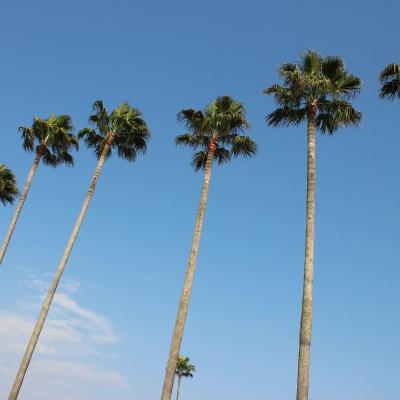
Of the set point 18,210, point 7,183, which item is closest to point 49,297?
Answer: point 18,210

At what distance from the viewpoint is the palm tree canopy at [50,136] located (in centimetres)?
3356

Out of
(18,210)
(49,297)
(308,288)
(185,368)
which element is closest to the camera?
(308,288)

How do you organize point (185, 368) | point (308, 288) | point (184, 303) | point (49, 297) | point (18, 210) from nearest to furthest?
point (308, 288) → point (184, 303) → point (49, 297) → point (18, 210) → point (185, 368)

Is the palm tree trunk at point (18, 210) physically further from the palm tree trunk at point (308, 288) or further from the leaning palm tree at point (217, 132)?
the palm tree trunk at point (308, 288)

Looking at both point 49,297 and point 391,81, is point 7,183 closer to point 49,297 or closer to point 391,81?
point 49,297

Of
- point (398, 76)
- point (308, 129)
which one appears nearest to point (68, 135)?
point (308, 129)

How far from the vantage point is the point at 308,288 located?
55.0 feet

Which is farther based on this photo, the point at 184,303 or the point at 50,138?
the point at 50,138

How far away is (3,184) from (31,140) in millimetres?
4433

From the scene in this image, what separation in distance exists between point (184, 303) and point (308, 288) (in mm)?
6560

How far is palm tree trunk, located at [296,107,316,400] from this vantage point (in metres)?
15.2

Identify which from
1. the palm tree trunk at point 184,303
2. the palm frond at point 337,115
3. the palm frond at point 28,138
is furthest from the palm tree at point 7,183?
the palm frond at point 337,115

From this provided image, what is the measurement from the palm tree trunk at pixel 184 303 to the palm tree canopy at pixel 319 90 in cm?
567

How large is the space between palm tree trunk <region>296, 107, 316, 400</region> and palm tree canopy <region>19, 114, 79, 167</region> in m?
19.4
